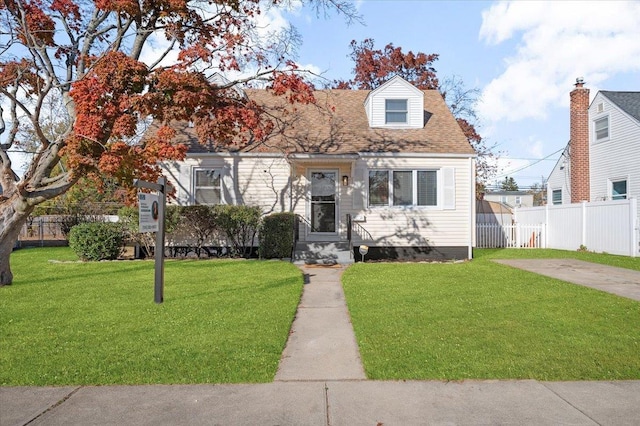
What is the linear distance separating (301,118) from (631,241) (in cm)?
1157

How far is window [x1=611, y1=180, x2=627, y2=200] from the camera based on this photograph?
18.5 meters

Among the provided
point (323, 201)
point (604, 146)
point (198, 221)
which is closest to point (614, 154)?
point (604, 146)

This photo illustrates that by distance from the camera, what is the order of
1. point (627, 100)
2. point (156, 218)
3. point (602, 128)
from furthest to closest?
point (602, 128) → point (627, 100) → point (156, 218)

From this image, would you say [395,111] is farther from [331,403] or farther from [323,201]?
[331,403]

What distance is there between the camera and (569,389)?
3.85 m

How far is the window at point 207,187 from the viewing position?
550 inches

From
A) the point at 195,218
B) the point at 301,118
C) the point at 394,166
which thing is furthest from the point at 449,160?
the point at 195,218

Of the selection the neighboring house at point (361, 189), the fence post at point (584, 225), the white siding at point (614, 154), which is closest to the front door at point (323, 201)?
the neighboring house at point (361, 189)

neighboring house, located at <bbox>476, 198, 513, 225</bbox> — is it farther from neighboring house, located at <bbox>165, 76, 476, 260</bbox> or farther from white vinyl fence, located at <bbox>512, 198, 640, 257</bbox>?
neighboring house, located at <bbox>165, 76, 476, 260</bbox>

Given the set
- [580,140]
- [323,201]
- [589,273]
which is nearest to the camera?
[589,273]

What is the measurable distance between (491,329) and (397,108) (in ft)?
35.8

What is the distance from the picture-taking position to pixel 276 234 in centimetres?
1248

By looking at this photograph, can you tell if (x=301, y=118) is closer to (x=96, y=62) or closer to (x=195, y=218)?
(x=195, y=218)

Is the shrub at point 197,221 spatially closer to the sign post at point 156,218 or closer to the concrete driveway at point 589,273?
the sign post at point 156,218
